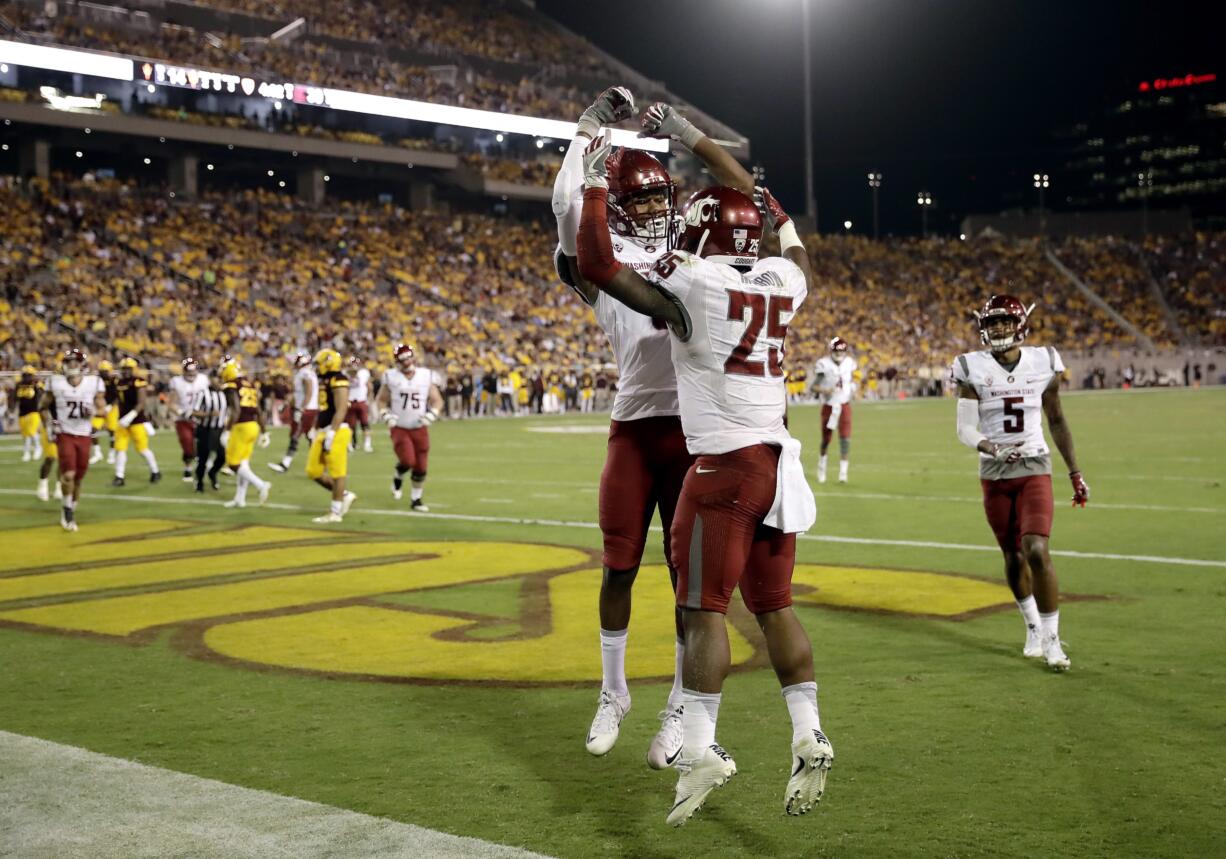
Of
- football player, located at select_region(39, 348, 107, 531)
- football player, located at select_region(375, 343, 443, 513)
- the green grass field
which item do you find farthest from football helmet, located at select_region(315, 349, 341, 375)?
football player, located at select_region(39, 348, 107, 531)

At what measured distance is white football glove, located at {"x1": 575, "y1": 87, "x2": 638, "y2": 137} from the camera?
180 inches

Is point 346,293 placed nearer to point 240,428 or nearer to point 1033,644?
point 240,428

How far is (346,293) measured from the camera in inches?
1660

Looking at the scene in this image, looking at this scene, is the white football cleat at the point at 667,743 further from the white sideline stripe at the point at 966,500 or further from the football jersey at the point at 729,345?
the white sideline stripe at the point at 966,500

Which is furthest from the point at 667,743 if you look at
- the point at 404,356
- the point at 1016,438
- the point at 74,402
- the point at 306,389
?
the point at 306,389

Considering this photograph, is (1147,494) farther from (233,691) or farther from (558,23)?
(558,23)

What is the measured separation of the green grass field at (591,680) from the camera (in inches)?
174

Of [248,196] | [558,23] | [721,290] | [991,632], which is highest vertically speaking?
[558,23]

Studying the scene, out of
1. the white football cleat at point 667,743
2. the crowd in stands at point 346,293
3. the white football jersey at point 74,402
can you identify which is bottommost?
the white football cleat at point 667,743

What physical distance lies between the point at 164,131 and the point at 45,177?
153 inches

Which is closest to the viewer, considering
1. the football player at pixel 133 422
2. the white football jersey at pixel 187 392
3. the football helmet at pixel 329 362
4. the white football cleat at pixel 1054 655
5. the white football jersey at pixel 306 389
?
the white football cleat at pixel 1054 655

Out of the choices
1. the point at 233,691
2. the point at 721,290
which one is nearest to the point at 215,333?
the point at 233,691

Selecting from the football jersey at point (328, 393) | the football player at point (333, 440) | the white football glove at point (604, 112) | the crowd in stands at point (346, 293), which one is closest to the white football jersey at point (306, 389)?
the football jersey at point (328, 393)

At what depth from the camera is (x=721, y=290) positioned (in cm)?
432
